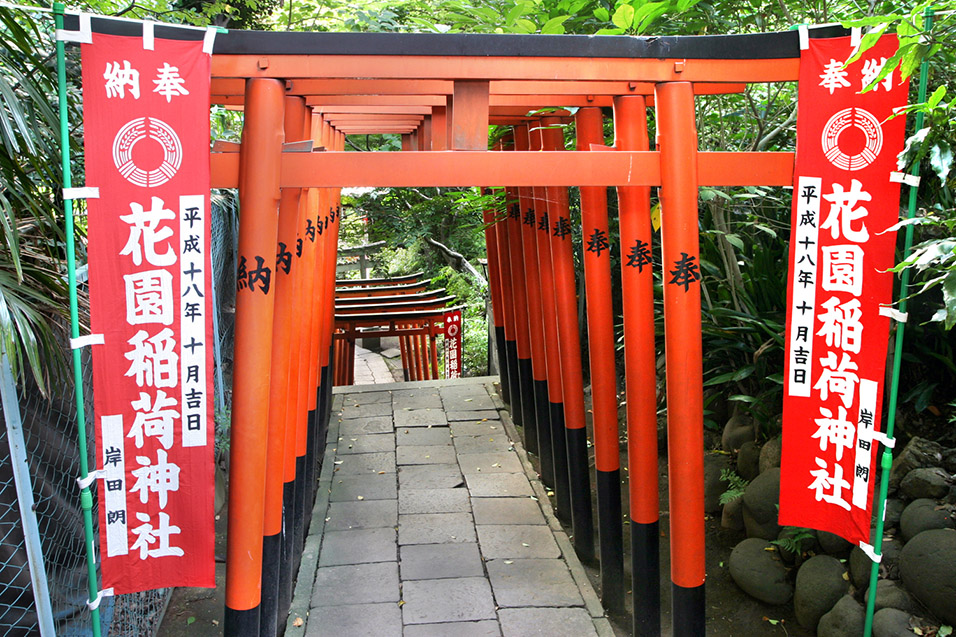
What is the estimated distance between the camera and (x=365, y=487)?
22.4 feet

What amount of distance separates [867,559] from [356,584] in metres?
3.14

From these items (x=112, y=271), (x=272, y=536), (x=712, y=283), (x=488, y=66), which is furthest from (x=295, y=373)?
(x=712, y=283)

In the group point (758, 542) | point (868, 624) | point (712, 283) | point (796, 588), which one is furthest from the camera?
point (712, 283)

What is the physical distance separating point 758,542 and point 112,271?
415 centimetres

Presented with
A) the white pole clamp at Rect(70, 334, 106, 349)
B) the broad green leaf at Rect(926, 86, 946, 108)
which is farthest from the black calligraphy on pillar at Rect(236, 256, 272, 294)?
the broad green leaf at Rect(926, 86, 946, 108)

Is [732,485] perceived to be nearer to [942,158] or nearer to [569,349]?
[569,349]

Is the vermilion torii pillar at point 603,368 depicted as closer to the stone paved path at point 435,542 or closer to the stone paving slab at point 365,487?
the stone paved path at point 435,542

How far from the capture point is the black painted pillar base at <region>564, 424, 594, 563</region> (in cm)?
569

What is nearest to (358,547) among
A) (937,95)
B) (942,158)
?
(942,158)

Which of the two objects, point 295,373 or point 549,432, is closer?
point 295,373

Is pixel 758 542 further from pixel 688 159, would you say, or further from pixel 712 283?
pixel 688 159

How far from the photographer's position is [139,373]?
3.15 metres

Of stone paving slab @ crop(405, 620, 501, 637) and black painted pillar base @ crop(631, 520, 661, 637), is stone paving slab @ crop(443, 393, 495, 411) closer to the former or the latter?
stone paving slab @ crop(405, 620, 501, 637)

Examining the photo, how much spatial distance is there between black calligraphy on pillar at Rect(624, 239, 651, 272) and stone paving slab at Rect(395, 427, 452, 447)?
426 cm
